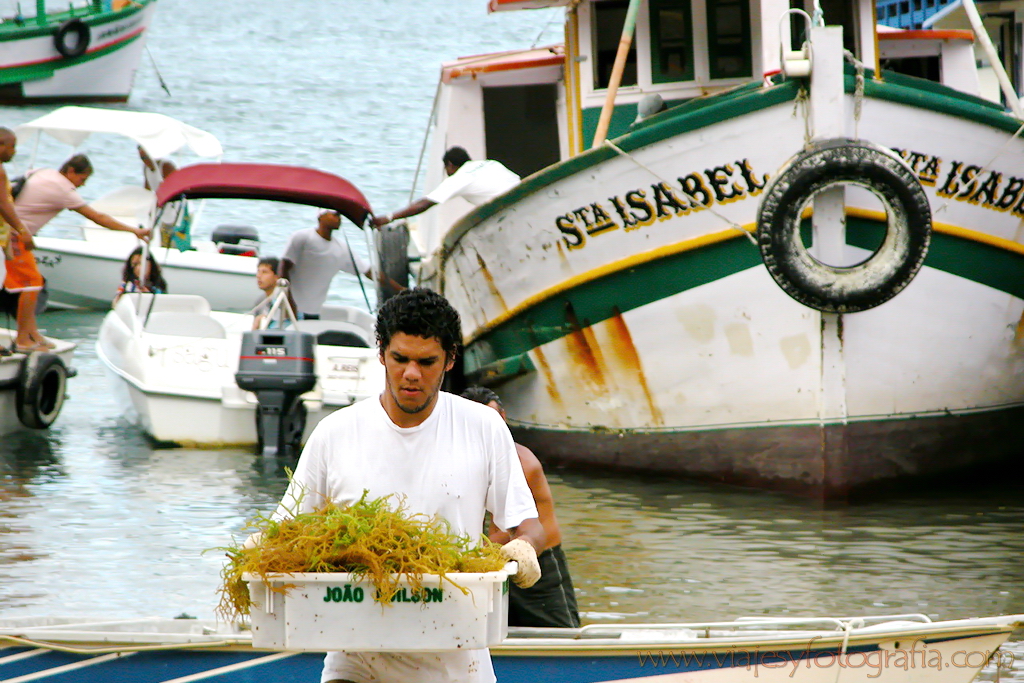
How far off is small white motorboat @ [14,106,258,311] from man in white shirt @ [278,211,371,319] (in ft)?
15.8

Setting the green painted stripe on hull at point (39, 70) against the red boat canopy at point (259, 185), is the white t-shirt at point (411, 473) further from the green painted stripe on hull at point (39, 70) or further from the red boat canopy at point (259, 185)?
the green painted stripe on hull at point (39, 70)

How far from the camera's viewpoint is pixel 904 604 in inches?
293

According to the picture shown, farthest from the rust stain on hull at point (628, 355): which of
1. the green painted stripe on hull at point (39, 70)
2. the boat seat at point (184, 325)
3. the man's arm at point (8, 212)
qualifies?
the green painted stripe on hull at point (39, 70)

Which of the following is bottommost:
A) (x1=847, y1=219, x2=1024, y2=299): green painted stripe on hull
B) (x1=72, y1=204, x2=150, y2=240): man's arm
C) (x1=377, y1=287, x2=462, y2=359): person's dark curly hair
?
(x1=847, y1=219, x2=1024, y2=299): green painted stripe on hull

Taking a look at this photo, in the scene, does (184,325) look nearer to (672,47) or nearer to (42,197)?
(42,197)

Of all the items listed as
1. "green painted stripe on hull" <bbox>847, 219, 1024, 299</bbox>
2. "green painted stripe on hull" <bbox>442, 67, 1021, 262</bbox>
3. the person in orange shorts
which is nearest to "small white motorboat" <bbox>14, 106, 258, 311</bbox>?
the person in orange shorts

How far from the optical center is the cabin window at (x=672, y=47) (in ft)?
36.7

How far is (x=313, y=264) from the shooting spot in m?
12.8

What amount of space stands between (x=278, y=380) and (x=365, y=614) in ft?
24.6

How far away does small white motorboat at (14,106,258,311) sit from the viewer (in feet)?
58.2

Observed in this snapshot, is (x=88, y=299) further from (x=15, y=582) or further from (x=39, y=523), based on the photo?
(x=15, y=582)

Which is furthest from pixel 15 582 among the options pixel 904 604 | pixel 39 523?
pixel 904 604

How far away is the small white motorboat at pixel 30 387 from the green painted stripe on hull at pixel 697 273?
4.07 m

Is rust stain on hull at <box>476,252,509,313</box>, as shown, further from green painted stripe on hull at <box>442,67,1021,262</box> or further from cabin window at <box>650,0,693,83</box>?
cabin window at <box>650,0,693,83</box>
